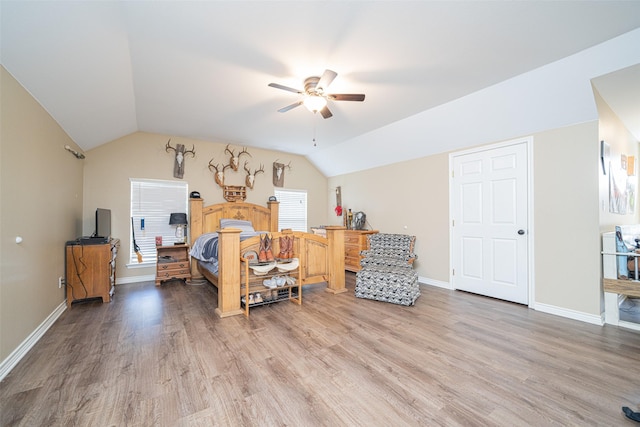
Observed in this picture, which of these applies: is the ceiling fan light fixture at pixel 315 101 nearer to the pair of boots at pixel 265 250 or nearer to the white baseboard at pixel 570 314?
the pair of boots at pixel 265 250

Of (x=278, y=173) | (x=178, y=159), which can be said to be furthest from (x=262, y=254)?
(x=278, y=173)

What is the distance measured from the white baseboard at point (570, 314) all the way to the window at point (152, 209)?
20.2 feet

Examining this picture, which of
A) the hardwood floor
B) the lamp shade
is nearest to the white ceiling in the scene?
the lamp shade

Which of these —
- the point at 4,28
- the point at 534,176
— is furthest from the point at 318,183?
the point at 4,28

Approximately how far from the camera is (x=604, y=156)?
3.09 metres

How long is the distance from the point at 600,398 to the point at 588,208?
2197 millimetres

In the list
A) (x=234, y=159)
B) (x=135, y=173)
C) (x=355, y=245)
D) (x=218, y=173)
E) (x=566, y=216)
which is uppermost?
(x=234, y=159)

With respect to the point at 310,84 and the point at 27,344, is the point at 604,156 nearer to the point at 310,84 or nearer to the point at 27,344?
the point at 310,84

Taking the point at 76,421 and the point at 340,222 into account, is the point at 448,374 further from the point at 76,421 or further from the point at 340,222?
the point at 340,222

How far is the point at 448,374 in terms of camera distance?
6.66 feet

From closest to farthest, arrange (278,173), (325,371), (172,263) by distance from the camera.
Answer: (325,371), (172,263), (278,173)

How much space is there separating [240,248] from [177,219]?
89.7 inches

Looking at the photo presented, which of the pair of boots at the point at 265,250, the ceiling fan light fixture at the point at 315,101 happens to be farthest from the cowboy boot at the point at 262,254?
the ceiling fan light fixture at the point at 315,101

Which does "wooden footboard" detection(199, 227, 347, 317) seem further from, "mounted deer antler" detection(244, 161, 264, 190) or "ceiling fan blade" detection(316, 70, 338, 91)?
"mounted deer antler" detection(244, 161, 264, 190)
